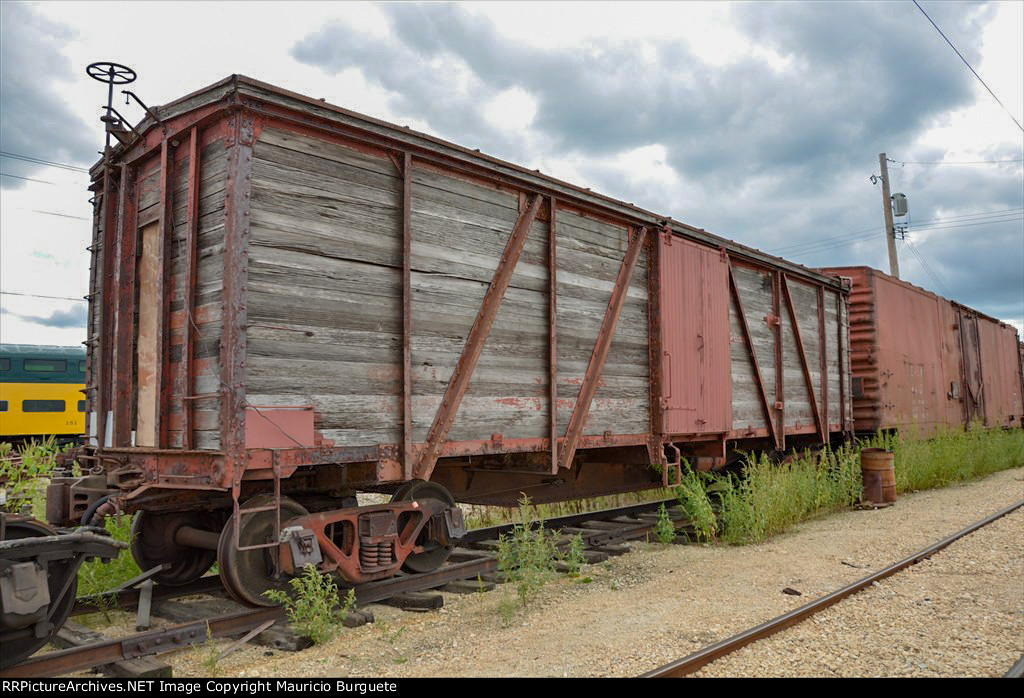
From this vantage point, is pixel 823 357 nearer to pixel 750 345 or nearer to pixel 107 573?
pixel 750 345

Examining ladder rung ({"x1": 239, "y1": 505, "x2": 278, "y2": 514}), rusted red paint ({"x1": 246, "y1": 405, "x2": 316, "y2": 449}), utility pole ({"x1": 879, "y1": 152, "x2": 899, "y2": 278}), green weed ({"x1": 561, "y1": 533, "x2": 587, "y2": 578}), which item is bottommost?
green weed ({"x1": 561, "y1": 533, "x2": 587, "y2": 578})

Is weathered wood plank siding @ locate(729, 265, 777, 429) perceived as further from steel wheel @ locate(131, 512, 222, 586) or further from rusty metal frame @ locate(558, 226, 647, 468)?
steel wheel @ locate(131, 512, 222, 586)

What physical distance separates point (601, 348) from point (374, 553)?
3146 millimetres

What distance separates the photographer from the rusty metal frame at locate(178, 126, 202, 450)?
16.8 ft

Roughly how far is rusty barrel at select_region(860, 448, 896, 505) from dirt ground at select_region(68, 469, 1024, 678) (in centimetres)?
270

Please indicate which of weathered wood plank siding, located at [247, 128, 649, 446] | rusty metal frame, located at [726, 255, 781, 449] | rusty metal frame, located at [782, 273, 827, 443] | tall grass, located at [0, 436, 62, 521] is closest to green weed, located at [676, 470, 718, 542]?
rusty metal frame, located at [726, 255, 781, 449]

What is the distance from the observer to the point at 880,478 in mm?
10898

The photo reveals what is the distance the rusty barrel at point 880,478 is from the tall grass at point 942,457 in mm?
1164

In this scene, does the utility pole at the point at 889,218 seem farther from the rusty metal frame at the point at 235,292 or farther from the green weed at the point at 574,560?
the rusty metal frame at the point at 235,292

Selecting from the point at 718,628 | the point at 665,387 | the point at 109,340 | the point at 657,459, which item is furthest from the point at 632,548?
the point at 109,340

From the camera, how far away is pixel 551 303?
6.85m

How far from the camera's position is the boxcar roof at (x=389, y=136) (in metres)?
4.93

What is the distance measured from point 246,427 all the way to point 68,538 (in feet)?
3.78
